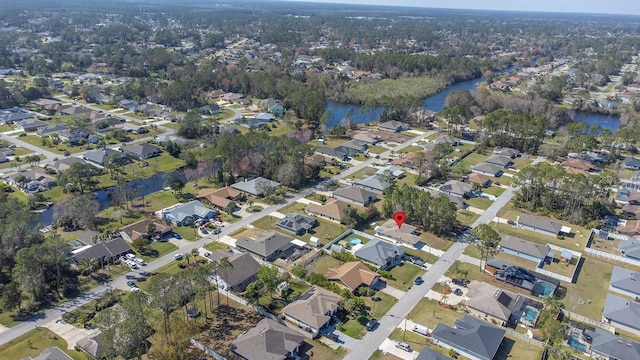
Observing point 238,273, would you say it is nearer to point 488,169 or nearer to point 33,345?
point 33,345

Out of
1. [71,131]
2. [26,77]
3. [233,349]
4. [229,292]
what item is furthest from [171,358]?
[26,77]

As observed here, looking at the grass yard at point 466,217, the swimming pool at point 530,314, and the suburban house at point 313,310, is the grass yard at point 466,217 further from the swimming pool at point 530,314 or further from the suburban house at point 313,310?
the suburban house at point 313,310

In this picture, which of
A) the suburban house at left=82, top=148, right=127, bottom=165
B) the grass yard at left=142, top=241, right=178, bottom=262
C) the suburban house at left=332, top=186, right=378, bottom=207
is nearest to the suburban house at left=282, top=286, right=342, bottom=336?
the grass yard at left=142, top=241, right=178, bottom=262

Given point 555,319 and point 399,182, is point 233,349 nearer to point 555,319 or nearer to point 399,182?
point 555,319

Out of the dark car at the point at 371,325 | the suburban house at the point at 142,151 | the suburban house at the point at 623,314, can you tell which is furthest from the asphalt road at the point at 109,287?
the suburban house at the point at 142,151

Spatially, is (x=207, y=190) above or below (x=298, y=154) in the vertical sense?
below

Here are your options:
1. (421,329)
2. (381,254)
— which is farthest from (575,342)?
(381,254)
